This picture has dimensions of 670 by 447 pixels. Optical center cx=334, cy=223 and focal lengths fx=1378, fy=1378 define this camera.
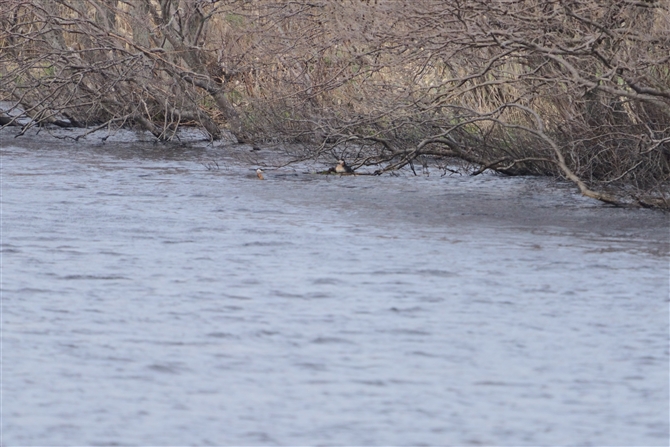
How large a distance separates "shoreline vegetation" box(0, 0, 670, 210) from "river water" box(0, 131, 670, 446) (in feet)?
2.99

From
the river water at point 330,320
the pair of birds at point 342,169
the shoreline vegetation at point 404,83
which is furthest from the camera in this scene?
the pair of birds at point 342,169

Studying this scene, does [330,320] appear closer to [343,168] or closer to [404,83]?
[343,168]

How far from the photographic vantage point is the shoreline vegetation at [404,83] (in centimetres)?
1109

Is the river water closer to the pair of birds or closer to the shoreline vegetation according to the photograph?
the shoreline vegetation

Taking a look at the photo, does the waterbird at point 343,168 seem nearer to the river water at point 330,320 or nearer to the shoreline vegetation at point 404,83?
the shoreline vegetation at point 404,83

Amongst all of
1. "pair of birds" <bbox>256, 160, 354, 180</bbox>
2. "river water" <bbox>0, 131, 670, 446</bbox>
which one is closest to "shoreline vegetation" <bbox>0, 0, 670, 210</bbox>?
"pair of birds" <bbox>256, 160, 354, 180</bbox>

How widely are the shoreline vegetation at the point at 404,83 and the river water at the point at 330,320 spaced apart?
91 cm

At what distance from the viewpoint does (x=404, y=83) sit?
1348cm

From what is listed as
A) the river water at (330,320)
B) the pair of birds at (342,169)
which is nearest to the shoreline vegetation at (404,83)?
the pair of birds at (342,169)

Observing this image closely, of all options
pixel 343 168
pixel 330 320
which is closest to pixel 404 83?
pixel 343 168

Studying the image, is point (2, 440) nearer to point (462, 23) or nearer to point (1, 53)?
point (462, 23)

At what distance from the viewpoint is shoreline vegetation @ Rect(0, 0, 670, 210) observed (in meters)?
11.1

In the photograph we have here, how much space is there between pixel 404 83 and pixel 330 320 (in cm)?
691

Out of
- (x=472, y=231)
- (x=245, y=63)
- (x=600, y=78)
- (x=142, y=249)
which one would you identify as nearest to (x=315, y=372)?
(x=142, y=249)
